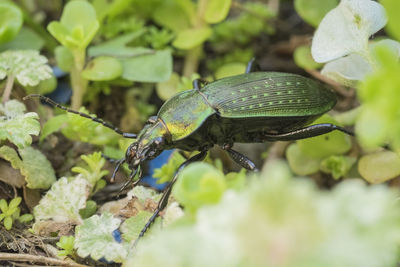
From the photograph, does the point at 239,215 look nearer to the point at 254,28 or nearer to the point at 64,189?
the point at 64,189

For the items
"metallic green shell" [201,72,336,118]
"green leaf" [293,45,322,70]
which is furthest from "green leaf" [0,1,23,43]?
"green leaf" [293,45,322,70]

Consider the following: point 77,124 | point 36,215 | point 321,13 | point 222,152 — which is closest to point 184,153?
point 222,152

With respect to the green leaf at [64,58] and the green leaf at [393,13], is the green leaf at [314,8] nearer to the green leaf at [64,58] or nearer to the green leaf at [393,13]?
the green leaf at [64,58]

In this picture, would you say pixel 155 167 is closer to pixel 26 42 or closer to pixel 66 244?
pixel 66 244

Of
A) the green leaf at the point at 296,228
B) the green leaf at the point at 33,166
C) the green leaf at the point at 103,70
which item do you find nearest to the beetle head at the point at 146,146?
the green leaf at the point at 33,166

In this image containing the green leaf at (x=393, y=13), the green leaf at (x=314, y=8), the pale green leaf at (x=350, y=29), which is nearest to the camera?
the green leaf at (x=393, y=13)

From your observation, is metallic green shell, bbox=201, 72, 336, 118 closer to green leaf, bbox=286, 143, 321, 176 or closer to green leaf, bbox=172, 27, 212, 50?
green leaf, bbox=286, 143, 321, 176
